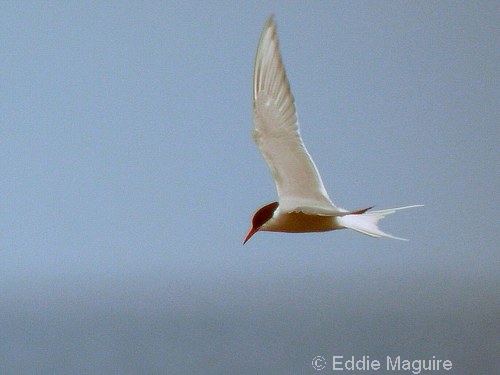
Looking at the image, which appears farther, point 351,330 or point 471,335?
point 351,330

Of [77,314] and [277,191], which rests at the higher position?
[77,314]

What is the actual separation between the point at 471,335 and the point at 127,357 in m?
2.26

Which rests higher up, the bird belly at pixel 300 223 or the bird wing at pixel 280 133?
the bird wing at pixel 280 133

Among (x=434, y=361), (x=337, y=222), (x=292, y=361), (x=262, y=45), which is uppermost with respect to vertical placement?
(x=292, y=361)

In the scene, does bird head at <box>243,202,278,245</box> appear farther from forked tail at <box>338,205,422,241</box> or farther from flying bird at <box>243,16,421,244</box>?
forked tail at <box>338,205,422,241</box>

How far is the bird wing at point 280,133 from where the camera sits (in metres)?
1.58

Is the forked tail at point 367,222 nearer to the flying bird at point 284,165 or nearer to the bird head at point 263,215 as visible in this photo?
the flying bird at point 284,165

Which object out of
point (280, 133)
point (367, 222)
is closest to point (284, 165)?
point (280, 133)

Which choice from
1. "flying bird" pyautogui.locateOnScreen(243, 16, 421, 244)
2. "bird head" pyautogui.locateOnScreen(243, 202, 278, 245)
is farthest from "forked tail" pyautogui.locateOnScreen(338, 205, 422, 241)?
"bird head" pyautogui.locateOnScreen(243, 202, 278, 245)

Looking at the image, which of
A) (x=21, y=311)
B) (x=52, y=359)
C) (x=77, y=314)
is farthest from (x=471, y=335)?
(x=21, y=311)

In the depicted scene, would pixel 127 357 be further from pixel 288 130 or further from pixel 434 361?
pixel 288 130

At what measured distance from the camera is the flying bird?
5.05 ft

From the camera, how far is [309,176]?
64.0 inches

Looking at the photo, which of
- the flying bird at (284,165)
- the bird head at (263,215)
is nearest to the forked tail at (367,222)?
the flying bird at (284,165)
